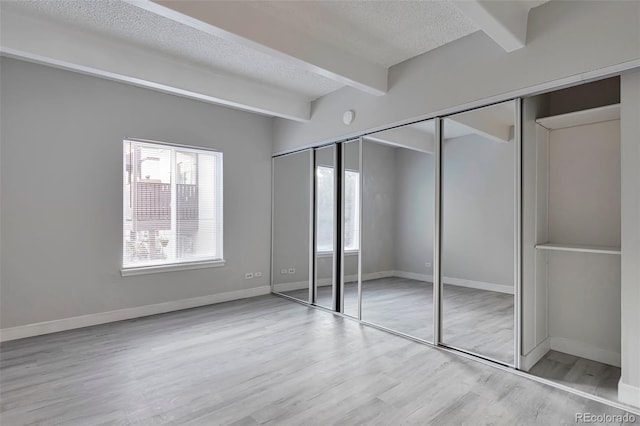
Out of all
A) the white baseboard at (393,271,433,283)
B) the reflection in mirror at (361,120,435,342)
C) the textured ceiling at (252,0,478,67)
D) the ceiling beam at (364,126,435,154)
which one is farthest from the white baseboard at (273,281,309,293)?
the textured ceiling at (252,0,478,67)

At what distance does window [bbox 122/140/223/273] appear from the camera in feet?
15.1

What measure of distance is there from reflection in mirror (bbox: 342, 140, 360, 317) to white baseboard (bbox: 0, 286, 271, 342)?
1.84 m

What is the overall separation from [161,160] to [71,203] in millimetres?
1231

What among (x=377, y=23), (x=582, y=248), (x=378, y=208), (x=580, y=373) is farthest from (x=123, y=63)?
(x=580, y=373)

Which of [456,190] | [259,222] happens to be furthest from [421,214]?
[259,222]

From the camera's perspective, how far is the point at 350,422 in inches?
88.7

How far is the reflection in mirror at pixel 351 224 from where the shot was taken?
178 inches

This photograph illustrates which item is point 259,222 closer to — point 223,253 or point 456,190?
point 223,253

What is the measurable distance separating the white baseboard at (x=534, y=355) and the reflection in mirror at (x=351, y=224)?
6.52ft

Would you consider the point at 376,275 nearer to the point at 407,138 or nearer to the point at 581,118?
the point at 407,138

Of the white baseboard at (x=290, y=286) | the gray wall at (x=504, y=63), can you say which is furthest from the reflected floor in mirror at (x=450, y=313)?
the gray wall at (x=504, y=63)

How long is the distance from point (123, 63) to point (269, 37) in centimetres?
170

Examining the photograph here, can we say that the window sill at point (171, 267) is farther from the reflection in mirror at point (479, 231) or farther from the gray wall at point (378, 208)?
the reflection in mirror at point (479, 231)

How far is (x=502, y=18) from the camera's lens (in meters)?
2.58
